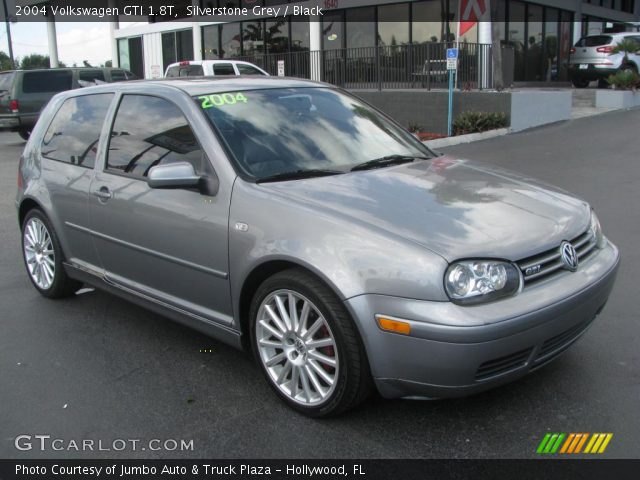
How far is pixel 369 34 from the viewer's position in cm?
2152

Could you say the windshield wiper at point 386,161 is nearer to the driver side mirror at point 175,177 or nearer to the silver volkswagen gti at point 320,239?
the silver volkswagen gti at point 320,239

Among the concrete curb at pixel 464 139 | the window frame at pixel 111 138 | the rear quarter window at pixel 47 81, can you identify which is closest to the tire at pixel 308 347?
the window frame at pixel 111 138

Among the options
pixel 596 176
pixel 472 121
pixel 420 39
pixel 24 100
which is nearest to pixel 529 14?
pixel 420 39

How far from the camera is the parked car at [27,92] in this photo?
16.5 m

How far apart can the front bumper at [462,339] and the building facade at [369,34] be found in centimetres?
1275

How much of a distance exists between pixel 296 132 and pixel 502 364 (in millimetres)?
1848

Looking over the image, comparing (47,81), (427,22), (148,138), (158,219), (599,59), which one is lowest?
(158,219)

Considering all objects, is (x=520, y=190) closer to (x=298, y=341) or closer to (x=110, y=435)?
(x=298, y=341)

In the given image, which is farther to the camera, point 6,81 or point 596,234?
point 6,81

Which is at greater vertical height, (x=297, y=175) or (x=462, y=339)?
(x=297, y=175)

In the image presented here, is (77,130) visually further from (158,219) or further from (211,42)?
(211,42)

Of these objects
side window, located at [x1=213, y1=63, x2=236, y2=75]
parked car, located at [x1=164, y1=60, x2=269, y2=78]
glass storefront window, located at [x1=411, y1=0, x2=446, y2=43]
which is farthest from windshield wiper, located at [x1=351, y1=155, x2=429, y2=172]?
glass storefront window, located at [x1=411, y1=0, x2=446, y2=43]

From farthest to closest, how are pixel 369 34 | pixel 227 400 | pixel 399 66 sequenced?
1. pixel 369 34
2. pixel 399 66
3. pixel 227 400

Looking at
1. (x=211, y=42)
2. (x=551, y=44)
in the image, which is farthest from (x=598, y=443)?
(x=211, y=42)
